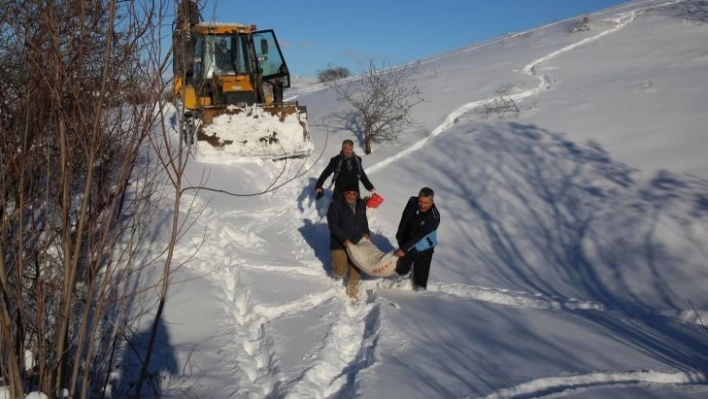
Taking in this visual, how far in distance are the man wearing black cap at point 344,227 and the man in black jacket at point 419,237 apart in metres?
0.47

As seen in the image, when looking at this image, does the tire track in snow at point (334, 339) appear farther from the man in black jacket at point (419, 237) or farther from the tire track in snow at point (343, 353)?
the man in black jacket at point (419, 237)

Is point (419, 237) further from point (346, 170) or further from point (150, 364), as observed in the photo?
point (150, 364)

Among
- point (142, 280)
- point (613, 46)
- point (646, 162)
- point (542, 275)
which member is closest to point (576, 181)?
point (646, 162)

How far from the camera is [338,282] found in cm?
629

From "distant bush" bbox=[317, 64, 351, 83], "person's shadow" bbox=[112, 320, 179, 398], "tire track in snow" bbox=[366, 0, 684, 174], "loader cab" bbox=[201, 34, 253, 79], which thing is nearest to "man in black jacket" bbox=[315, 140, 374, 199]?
"tire track in snow" bbox=[366, 0, 684, 174]

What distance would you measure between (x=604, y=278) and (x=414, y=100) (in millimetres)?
9663

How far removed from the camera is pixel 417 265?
596 cm

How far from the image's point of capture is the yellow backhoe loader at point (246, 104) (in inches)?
422

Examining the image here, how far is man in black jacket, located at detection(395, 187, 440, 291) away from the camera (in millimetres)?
5785

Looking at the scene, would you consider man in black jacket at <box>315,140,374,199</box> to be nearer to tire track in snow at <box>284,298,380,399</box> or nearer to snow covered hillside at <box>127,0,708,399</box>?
snow covered hillside at <box>127,0,708,399</box>

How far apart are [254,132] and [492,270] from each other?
6059 millimetres

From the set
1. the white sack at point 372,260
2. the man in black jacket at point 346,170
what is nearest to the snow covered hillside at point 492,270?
the white sack at point 372,260

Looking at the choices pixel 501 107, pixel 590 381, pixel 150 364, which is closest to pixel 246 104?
pixel 501 107

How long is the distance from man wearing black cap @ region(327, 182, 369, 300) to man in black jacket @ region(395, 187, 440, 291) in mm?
468
